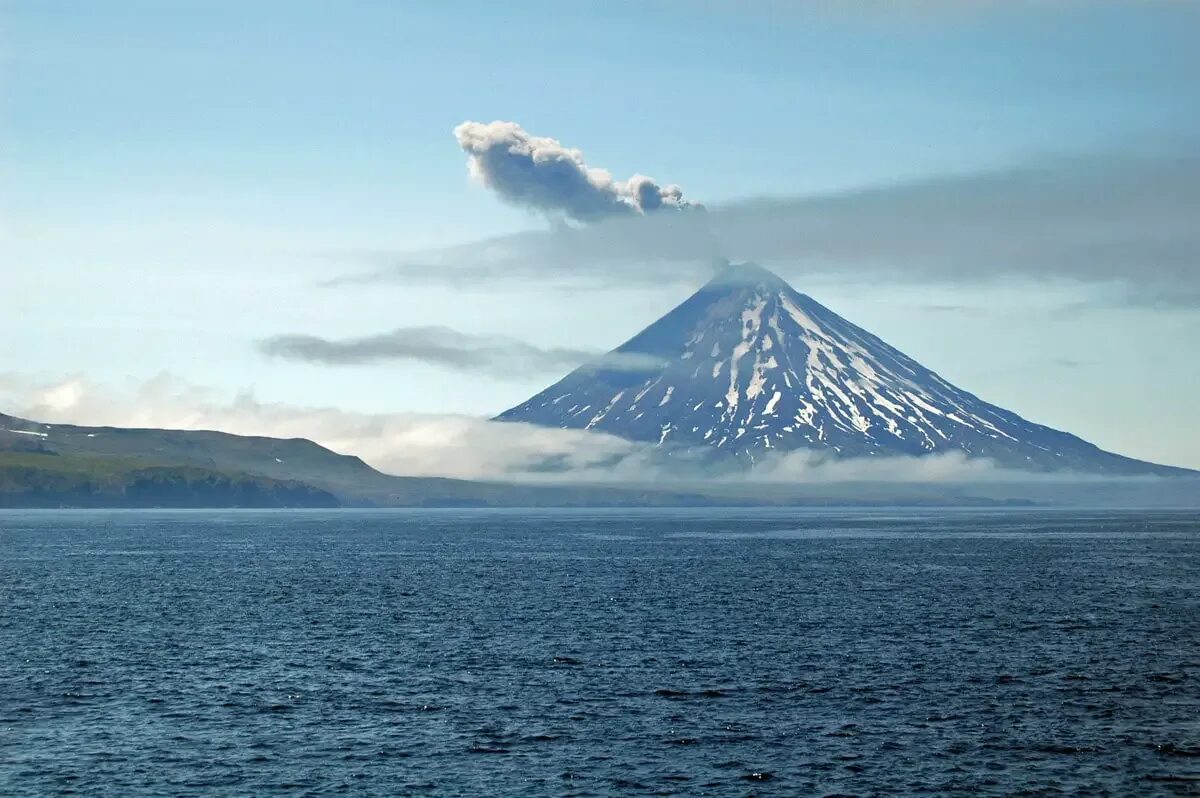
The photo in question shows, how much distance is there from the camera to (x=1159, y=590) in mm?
121250

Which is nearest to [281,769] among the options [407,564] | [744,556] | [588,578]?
[588,578]

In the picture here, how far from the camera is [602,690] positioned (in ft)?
217

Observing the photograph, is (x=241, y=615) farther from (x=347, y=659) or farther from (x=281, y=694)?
(x=281, y=694)

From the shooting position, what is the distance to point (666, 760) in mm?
51000

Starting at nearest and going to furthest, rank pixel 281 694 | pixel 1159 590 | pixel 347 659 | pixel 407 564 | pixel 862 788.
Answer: pixel 862 788 → pixel 281 694 → pixel 347 659 → pixel 1159 590 → pixel 407 564

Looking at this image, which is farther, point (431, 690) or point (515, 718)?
point (431, 690)

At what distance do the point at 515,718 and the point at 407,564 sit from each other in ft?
364

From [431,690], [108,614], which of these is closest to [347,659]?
[431,690]

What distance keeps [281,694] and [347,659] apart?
12.3m

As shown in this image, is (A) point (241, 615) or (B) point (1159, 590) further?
(B) point (1159, 590)

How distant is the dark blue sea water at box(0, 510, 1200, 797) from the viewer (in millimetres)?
49000

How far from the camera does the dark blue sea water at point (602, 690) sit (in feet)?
161

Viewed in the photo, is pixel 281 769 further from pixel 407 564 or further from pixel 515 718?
pixel 407 564

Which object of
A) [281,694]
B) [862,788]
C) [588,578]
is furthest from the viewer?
[588,578]
